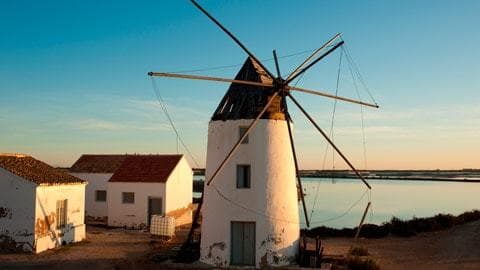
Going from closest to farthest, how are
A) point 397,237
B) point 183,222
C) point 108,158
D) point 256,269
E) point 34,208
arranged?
point 256,269
point 34,208
point 397,237
point 183,222
point 108,158

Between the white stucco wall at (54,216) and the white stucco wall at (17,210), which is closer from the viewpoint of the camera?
the white stucco wall at (17,210)

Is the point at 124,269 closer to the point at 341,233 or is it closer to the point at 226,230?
the point at 226,230

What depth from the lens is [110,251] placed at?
18.2 meters

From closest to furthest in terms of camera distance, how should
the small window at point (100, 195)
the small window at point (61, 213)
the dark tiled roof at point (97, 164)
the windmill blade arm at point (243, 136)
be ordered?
the windmill blade arm at point (243, 136)
the small window at point (61, 213)
the small window at point (100, 195)
the dark tiled roof at point (97, 164)

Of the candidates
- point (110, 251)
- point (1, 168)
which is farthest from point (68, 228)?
point (1, 168)

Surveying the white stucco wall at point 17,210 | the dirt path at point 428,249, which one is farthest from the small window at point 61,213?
the dirt path at point 428,249

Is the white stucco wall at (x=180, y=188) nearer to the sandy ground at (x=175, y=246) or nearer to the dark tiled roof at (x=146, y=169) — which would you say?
the dark tiled roof at (x=146, y=169)

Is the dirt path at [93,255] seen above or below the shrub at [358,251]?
below

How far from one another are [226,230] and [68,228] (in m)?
8.36

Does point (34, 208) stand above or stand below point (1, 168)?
below

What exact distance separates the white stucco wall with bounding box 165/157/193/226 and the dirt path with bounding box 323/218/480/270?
8618 mm

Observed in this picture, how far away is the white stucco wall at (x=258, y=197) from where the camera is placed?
14.8 metres

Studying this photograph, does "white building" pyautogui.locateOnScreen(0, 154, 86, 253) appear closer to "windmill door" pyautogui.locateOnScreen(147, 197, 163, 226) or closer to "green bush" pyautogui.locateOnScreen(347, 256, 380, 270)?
"windmill door" pyautogui.locateOnScreen(147, 197, 163, 226)

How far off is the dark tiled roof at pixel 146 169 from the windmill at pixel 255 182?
10.4 metres
